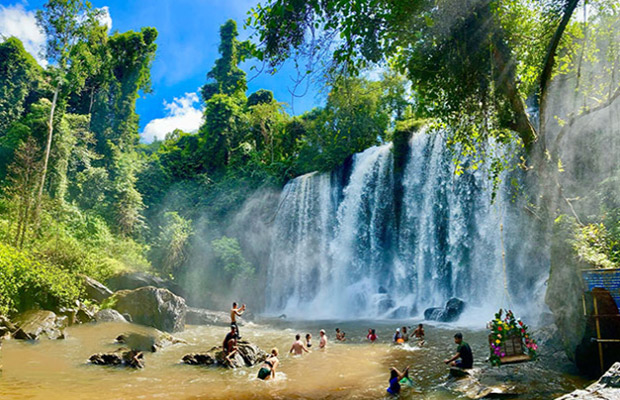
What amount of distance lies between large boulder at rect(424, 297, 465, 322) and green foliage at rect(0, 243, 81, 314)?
14.7 meters

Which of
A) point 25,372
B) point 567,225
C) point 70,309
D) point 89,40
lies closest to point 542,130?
point 567,225

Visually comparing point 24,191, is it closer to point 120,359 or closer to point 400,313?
point 120,359

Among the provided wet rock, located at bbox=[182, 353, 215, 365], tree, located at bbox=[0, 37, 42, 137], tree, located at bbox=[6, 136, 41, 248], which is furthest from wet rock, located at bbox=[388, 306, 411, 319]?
tree, located at bbox=[0, 37, 42, 137]

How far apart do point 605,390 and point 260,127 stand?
3631 centimetres

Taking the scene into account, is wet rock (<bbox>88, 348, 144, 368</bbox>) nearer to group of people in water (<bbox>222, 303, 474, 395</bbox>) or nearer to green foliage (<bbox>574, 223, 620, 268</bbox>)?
group of people in water (<bbox>222, 303, 474, 395</bbox>)

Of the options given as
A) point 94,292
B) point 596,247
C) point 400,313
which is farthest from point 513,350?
point 94,292

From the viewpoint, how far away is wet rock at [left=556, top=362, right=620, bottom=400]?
145 inches

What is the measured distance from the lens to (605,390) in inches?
149

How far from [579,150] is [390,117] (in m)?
22.7

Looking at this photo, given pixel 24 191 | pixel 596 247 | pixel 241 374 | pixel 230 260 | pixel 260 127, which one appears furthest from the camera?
pixel 260 127

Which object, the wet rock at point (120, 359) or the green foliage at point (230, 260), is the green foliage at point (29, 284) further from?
the green foliage at point (230, 260)

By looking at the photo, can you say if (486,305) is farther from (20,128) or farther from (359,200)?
(20,128)

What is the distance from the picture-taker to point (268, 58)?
5.34m

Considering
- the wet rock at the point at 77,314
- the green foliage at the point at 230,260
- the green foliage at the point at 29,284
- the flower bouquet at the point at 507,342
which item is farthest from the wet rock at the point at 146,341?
the green foliage at the point at 230,260
